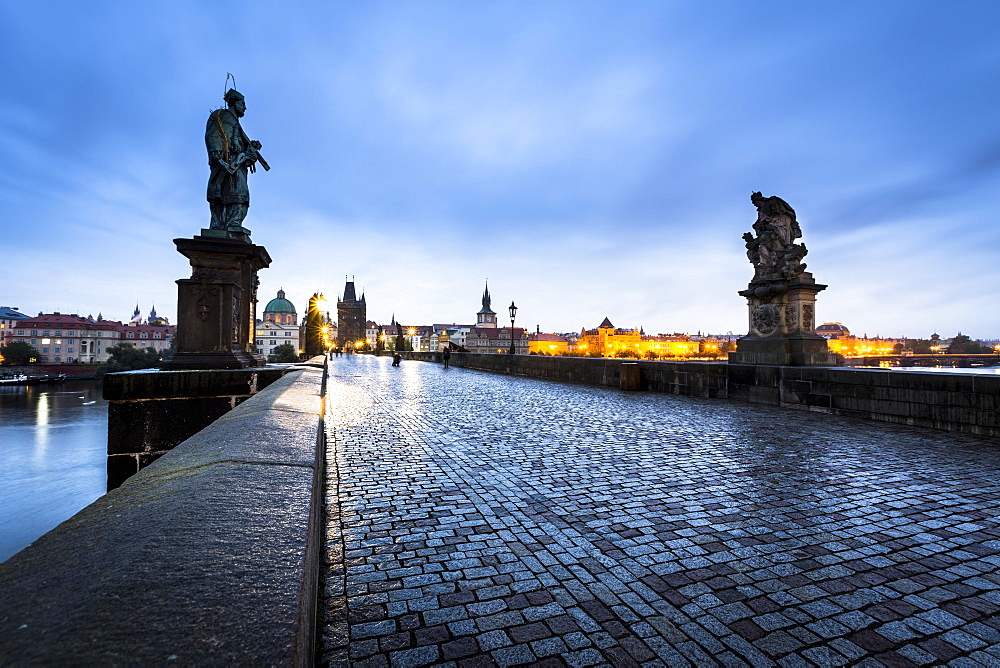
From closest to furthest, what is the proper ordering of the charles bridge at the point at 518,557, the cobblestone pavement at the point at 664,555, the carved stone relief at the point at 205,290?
the charles bridge at the point at 518,557, the cobblestone pavement at the point at 664,555, the carved stone relief at the point at 205,290

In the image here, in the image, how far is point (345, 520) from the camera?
3678 mm

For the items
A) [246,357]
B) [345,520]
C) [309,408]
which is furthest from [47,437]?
[345,520]

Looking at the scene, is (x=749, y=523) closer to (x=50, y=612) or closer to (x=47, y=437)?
(x=50, y=612)

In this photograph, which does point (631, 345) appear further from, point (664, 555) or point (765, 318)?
point (664, 555)

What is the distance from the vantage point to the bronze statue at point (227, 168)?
1019 cm

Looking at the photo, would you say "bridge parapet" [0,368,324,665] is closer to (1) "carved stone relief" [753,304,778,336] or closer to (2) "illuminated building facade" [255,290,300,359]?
(1) "carved stone relief" [753,304,778,336]

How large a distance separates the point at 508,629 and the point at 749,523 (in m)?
2.16

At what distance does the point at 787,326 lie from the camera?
11453mm

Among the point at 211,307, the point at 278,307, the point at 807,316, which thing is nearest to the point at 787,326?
the point at 807,316

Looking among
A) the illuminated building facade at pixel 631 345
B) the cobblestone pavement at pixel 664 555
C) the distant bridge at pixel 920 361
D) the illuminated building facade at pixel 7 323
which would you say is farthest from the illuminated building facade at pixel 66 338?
the cobblestone pavement at pixel 664 555

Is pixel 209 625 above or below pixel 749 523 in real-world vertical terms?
above

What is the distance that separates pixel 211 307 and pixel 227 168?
3276mm

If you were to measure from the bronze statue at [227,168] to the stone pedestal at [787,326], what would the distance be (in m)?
11.6

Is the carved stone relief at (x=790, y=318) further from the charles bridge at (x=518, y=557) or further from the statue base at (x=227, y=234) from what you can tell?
the statue base at (x=227, y=234)
